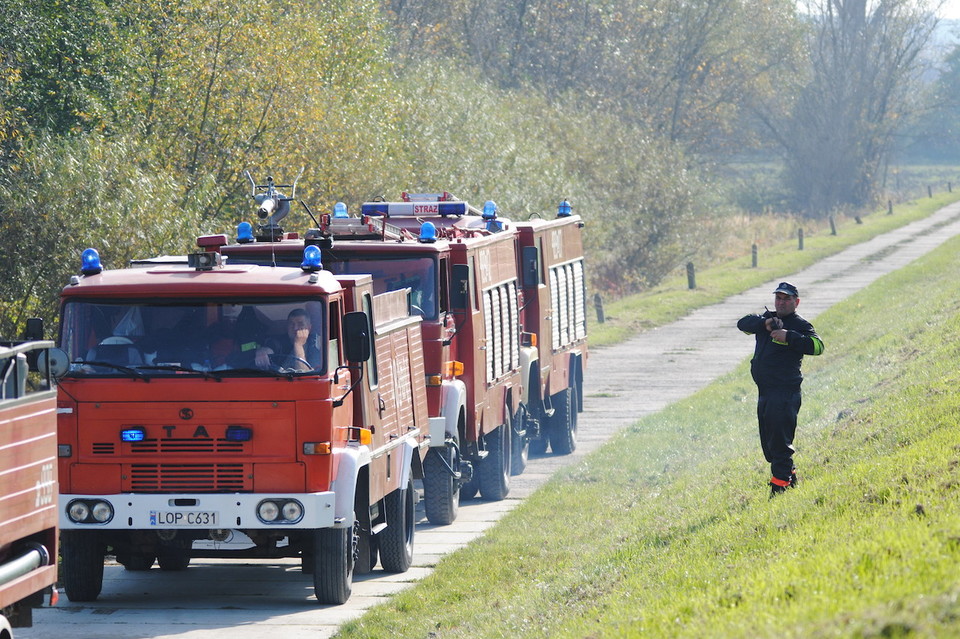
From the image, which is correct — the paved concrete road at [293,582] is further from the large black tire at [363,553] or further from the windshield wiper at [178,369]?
the windshield wiper at [178,369]

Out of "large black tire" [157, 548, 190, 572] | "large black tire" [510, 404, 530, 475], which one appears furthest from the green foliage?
"large black tire" [157, 548, 190, 572]

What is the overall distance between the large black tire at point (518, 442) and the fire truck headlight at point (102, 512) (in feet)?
28.3

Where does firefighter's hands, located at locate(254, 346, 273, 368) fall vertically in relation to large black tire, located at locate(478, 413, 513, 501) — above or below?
above

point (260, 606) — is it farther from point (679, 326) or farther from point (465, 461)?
point (679, 326)

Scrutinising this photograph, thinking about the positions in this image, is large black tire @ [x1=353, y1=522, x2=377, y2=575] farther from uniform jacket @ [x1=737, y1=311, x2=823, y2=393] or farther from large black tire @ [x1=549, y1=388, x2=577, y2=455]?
large black tire @ [x1=549, y1=388, x2=577, y2=455]

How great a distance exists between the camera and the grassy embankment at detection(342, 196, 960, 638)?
7.36m

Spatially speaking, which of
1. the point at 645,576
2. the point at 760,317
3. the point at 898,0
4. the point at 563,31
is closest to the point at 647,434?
the point at 760,317

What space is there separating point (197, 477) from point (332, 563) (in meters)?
1.27

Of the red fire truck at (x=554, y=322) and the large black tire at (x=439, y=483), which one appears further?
the red fire truck at (x=554, y=322)

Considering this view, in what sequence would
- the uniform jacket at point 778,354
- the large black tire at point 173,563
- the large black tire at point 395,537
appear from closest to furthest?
the uniform jacket at point 778,354 → the large black tire at point 173,563 → the large black tire at point 395,537

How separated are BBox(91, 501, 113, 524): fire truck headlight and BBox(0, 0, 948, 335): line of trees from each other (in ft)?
31.7

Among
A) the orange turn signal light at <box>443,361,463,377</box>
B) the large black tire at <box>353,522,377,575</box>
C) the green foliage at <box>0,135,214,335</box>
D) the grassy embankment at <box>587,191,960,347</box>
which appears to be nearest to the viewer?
the large black tire at <box>353,522,377,575</box>

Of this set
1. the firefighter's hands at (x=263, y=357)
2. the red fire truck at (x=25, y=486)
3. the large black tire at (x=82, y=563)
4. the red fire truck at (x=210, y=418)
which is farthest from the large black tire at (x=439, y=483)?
the red fire truck at (x=25, y=486)

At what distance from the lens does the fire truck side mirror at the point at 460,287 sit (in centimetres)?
1577
